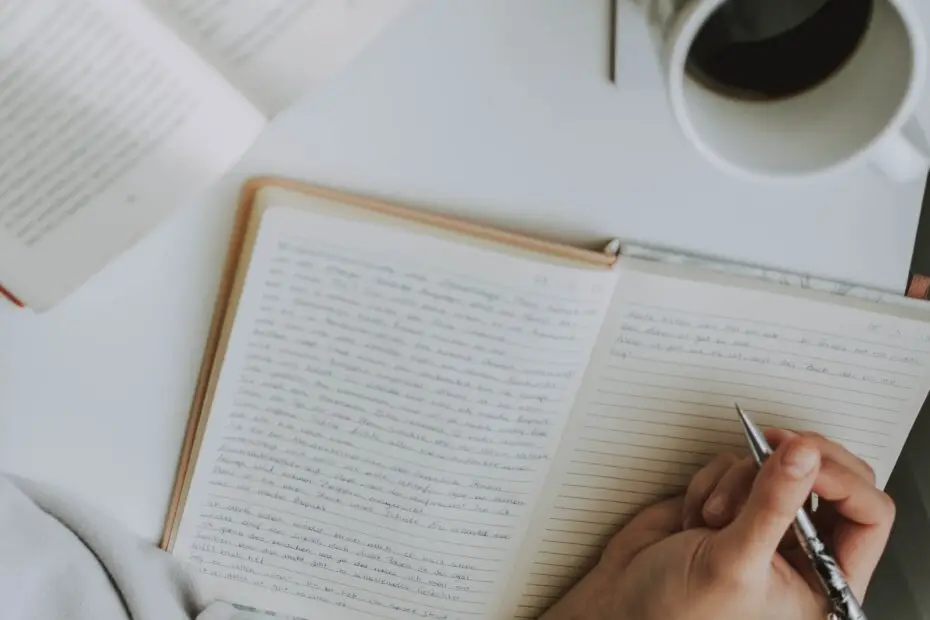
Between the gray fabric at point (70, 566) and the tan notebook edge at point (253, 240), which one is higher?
the tan notebook edge at point (253, 240)

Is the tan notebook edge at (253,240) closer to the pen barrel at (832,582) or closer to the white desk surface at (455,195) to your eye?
the white desk surface at (455,195)

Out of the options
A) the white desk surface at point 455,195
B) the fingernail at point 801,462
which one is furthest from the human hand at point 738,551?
the white desk surface at point 455,195

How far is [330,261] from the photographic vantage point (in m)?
0.53

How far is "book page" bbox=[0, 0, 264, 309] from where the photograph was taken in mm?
476

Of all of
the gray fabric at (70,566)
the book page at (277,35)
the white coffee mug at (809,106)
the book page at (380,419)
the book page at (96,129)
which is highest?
the white coffee mug at (809,106)

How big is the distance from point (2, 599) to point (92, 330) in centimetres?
17

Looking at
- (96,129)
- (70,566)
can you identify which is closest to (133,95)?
(96,129)

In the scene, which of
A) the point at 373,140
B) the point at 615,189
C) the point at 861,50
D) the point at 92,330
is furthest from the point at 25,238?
the point at 861,50

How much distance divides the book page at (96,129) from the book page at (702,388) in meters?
0.25

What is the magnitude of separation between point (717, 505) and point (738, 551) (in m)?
0.05

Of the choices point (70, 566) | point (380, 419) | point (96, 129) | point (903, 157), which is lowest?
point (70, 566)

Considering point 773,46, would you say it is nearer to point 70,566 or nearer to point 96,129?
point 96,129

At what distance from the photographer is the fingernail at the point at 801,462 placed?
49 centimetres

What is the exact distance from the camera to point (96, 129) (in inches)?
19.3
